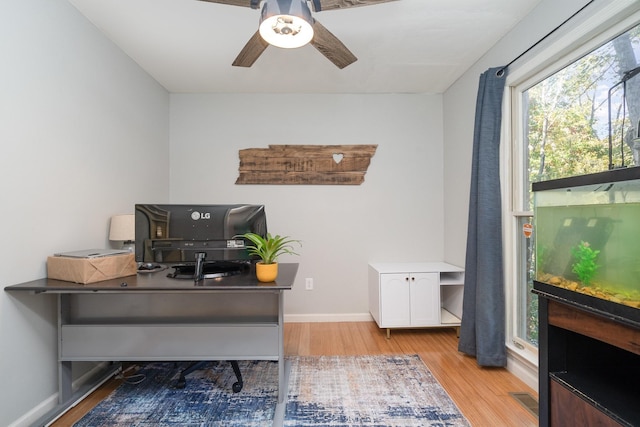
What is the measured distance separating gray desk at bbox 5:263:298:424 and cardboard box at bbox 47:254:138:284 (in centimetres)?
5

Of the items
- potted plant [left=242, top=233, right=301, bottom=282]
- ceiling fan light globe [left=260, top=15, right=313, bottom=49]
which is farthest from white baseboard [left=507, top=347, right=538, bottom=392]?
ceiling fan light globe [left=260, top=15, right=313, bottom=49]

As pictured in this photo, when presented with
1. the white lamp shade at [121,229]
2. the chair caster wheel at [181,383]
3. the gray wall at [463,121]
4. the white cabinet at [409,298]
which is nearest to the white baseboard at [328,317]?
the white cabinet at [409,298]

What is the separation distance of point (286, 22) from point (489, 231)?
1.95 metres

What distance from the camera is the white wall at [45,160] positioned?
158 cm

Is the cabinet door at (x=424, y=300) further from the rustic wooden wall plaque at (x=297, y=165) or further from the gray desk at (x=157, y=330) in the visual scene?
the gray desk at (x=157, y=330)

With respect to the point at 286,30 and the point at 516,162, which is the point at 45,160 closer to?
the point at 286,30

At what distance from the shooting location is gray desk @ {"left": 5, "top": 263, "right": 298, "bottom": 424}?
1.85 m

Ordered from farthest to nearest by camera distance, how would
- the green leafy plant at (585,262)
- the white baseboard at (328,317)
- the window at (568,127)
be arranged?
the white baseboard at (328,317), the window at (568,127), the green leafy plant at (585,262)

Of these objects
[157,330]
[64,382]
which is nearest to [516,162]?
[157,330]

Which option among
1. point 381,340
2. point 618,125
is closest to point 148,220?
point 381,340

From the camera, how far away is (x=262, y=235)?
2021 mm

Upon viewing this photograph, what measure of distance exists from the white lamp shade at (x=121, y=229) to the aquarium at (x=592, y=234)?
2.55 meters

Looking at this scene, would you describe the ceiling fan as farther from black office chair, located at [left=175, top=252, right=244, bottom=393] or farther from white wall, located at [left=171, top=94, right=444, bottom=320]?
white wall, located at [left=171, top=94, right=444, bottom=320]

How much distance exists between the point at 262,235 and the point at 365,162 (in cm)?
175
